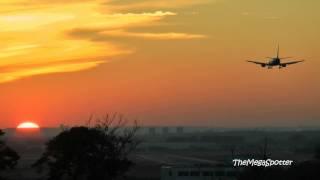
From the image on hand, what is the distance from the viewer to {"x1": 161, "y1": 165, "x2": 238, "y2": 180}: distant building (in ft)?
286

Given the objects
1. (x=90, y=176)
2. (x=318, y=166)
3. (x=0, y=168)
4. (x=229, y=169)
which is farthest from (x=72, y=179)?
(x=229, y=169)

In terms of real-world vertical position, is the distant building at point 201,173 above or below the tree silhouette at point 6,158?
above

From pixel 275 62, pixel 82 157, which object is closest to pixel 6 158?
pixel 82 157

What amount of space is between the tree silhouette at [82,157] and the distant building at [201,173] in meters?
33.9

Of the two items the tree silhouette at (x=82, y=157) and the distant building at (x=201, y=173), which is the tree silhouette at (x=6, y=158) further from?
the distant building at (x=201, y=173)

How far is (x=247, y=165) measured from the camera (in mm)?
80625

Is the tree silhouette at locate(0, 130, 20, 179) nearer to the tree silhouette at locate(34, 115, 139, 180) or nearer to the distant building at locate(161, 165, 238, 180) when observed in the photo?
the tree silhouette at locate(34, 115, 139, 180)

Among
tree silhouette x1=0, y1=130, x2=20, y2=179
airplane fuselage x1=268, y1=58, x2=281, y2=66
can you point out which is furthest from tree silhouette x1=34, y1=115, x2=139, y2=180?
A: airplane fuselage x1=268, y1=58, x2=281, y2=66

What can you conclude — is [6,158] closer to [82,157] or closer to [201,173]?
[82,157]

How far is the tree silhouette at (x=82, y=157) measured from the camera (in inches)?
1919

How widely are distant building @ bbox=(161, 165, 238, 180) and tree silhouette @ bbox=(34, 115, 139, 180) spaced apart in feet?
111

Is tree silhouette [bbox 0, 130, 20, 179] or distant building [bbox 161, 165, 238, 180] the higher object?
distant building [bbox 161, 165, 238, 180]

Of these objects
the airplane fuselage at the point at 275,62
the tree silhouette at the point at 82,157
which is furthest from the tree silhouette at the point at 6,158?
the airplane fuselage at the point at 275,62

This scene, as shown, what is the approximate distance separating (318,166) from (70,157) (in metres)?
30.6
